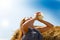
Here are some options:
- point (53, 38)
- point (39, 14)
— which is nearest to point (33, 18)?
point (39, 14)

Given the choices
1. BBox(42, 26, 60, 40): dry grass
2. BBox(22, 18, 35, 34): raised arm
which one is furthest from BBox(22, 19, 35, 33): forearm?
BBox(42, 26, 60, 40): dry grass

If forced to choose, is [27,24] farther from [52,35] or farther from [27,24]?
[52,35]

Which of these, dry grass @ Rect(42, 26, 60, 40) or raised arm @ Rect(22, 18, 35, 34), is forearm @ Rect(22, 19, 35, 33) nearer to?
raised arm @ Rect(22, 18, 35, 34)

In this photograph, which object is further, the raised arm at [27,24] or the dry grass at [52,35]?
the dry grass at [52,35]

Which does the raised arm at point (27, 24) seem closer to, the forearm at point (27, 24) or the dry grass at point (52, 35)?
the forearm at point (27, 24)

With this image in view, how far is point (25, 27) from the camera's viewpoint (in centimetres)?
484

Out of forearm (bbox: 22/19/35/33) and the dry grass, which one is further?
the dry grass

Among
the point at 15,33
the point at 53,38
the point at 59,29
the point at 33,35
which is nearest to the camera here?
the point at 33,35

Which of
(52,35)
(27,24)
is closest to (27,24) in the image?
(27,24)

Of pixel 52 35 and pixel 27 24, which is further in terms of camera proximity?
pixel 52 35

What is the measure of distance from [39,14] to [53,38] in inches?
72.8

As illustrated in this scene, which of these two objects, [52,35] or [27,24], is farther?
[52,35]

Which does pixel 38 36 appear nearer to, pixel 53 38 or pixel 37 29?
pixel 37 29

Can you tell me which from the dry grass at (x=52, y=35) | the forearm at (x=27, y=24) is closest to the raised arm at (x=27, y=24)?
the forearm at (x=27, y=24)
